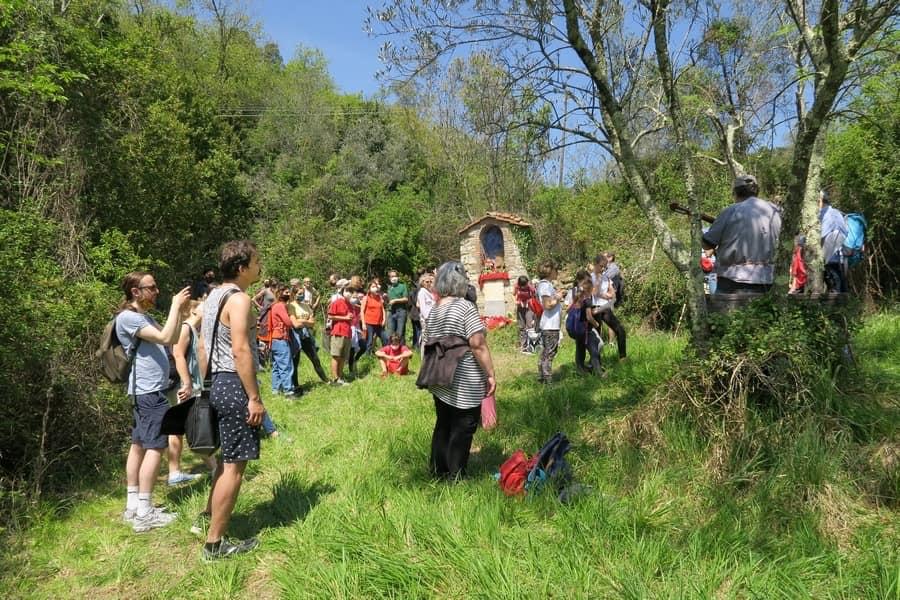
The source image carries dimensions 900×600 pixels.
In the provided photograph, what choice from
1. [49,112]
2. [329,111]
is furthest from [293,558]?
[329,111]

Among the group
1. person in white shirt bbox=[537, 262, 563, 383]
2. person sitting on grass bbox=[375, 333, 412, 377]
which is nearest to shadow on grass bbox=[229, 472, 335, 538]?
person in white shirt bbox=[537, 262, 563, 383]

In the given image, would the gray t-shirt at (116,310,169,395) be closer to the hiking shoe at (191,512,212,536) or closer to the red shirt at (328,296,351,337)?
the hiking shoe at (191,512,212,536)

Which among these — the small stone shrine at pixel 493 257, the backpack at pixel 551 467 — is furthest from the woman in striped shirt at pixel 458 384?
the small stone shrine at pixel 493 257

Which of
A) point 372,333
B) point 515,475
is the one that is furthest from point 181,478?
point 372,333

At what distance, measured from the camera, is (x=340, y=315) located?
8039mm

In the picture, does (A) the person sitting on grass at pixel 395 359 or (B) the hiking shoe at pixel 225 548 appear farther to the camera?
(A) the person sitting on grass at pixel 395 359

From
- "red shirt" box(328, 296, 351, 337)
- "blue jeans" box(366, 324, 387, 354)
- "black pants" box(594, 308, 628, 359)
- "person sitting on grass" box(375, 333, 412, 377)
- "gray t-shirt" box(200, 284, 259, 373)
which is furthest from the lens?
"blue jeans" box(366, 324, 387, 354)

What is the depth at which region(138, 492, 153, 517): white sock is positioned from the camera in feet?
12.3

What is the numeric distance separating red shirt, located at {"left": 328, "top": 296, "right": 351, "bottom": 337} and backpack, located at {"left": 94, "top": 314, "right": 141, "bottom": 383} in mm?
4102

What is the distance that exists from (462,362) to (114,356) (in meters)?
2.54

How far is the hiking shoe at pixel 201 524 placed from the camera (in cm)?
348

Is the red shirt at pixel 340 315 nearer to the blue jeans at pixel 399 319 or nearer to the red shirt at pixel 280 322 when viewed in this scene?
the red shirt at pixel 280 322

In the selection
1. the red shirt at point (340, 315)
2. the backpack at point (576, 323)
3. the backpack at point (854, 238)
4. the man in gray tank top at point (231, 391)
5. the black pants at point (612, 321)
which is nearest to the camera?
the man in gray tank top at point (231, 391)

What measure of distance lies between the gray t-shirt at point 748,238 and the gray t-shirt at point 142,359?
4332 millimetres
